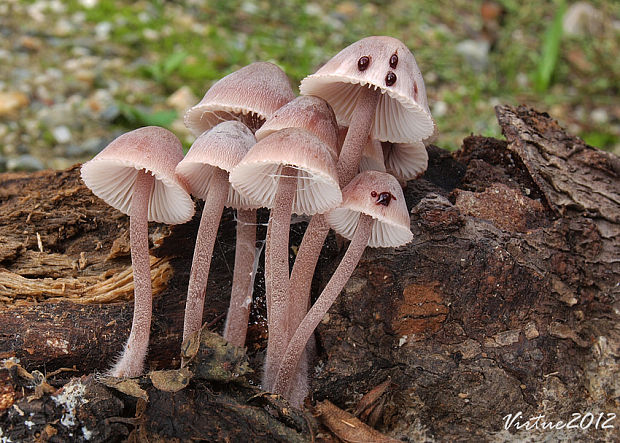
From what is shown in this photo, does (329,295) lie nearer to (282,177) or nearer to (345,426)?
(282,177)

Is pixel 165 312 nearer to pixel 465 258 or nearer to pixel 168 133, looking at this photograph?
pixel 168 133

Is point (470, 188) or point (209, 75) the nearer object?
point (470, 188)

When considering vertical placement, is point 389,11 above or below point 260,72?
above

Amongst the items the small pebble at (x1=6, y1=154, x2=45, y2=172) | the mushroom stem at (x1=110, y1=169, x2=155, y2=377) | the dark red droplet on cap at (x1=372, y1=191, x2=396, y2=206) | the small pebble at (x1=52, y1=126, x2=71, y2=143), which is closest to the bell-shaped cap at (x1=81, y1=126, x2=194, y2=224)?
the mushroom stem at (x1=110, y1=169, x2=155, y2=377)

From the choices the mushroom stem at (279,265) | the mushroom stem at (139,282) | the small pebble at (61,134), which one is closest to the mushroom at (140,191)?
the mushroom stem at (139,282)

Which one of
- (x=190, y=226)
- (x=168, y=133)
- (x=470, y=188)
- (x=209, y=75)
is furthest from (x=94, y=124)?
(x=470, y=188)

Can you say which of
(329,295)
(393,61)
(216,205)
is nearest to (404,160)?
(393,61)

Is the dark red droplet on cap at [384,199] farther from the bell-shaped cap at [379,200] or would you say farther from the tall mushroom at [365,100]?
the tall mushroom at [365,100]

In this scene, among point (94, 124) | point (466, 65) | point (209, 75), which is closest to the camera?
point (94, 124)
